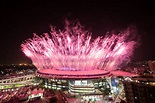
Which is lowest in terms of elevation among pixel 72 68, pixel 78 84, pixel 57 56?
pixel 78 84

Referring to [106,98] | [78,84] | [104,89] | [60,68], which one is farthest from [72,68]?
[106,98]

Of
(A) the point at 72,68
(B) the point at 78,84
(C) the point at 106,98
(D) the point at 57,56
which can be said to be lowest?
(C) the point at 106,98

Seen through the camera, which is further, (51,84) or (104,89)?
(51,84)

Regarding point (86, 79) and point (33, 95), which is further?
point (86, 79)

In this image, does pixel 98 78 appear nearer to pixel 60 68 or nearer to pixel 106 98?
pixel 106 98

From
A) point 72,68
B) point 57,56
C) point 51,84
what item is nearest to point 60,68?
point 72,68

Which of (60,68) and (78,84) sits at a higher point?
(60,68)

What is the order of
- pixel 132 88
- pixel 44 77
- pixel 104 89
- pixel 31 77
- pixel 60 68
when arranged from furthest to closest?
1. pixel 31 77
2. pixel 60 68
3. pixel 44 77
4. pixel 104 89
5. pixel 132 88

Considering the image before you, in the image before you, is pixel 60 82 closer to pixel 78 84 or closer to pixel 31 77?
pixel 78 84

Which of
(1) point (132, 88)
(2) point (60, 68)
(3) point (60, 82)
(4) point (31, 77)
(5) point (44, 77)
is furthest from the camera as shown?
(4) point (31, 77)
